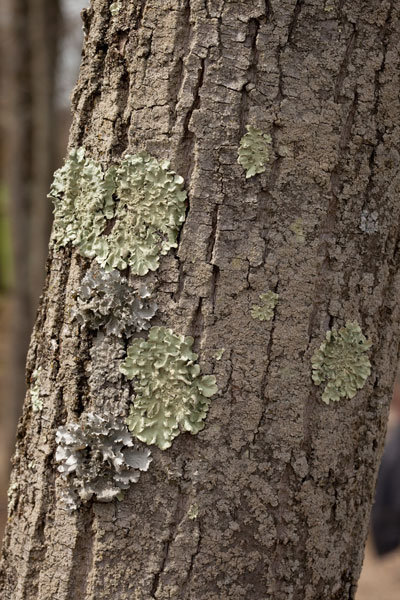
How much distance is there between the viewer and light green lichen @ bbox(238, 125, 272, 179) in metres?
1.21

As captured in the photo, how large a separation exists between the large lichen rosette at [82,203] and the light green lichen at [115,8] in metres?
0.28

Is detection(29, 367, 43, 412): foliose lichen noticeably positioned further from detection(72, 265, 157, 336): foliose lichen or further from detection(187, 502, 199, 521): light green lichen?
detection(187, 502, 199, 521): light green lichen

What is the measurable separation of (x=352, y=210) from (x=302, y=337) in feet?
0.88

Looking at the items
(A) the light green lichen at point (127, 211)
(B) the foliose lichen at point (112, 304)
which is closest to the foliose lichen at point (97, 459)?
(B) the foliose lichen at point (112, 304)

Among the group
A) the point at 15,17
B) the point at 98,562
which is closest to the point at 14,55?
the point at 15,17

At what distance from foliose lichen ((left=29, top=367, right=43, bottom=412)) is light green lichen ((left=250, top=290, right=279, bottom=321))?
494 mm

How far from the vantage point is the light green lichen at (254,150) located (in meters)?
1.21

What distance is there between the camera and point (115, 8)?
4.29 feet

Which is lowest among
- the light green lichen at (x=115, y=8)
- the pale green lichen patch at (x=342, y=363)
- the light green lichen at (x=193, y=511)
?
the light green lichen at (x=193, y=511)

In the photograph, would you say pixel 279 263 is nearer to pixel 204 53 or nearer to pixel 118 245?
pixel 118 245

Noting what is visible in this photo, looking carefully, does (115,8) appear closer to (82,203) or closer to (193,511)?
(82,203)

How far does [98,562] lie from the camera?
1263 mm

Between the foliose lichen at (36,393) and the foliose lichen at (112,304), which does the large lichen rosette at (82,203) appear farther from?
the foliose lichen at (36,393)

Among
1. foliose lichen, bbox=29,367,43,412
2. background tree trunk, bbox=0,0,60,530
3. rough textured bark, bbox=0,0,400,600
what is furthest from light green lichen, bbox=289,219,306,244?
background tree trunk, bbox=0,0,60,530
